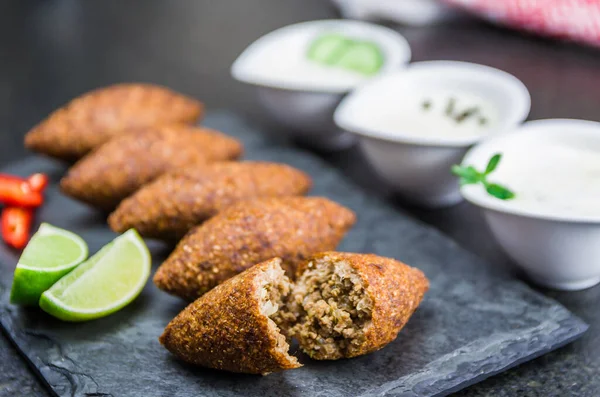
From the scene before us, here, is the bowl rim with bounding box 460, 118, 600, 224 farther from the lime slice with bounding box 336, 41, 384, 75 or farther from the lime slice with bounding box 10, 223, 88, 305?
the lime slice with bounding box 10, 223, 88, 305

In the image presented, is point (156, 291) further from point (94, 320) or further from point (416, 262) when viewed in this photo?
point (416, 262)

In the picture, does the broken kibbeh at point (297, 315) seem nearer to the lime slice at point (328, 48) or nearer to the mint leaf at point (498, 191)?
the mint leaf at point (498, 191)

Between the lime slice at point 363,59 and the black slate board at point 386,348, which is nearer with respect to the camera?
the black slate board at point 386,348

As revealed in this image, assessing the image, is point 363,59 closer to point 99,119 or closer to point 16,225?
point 99,119

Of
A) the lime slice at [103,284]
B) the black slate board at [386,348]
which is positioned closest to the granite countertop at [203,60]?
the black slate board at [386,348]

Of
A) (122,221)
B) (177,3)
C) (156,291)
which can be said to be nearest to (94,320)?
(156,291)

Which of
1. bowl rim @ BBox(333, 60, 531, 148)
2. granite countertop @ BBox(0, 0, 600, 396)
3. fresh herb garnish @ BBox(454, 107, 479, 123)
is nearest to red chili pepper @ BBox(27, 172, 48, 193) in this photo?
granite countertop @ BBox(0, 0, 600, 396)

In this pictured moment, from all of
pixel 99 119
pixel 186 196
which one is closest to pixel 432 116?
pixel 186 196
